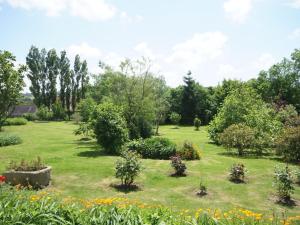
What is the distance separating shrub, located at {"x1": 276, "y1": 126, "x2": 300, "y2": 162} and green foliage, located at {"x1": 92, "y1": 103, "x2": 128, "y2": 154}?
9.45 meters

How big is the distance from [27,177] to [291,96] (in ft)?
173

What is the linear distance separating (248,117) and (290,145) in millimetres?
6686

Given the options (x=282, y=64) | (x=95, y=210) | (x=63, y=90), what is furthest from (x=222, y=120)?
(x=63, y=90)

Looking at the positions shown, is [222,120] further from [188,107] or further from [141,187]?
[188,107]

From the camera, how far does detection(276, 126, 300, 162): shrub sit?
63.4 ft

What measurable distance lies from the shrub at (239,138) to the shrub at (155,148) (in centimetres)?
454

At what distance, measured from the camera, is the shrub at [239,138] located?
22392 millimetres

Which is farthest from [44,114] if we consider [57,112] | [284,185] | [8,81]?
[284,185]

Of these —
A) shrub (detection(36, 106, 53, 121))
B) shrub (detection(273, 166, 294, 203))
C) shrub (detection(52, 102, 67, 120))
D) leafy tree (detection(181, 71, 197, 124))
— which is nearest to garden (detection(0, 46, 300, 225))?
shrub (detection(273, 166, 294, 203))

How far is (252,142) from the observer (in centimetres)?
2267

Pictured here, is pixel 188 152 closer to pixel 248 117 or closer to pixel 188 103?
pixel 248 117

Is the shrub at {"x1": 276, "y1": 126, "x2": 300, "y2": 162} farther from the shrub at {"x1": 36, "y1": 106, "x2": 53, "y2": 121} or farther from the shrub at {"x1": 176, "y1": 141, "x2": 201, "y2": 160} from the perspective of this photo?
the shrub at {"x1": 36, "y1": 106, "x2": 53, "y2": 121}

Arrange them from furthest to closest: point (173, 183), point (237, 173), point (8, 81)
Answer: point (8, 81) < point (237, 173) < point (173, 183)

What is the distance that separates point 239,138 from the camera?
74.0 feet
